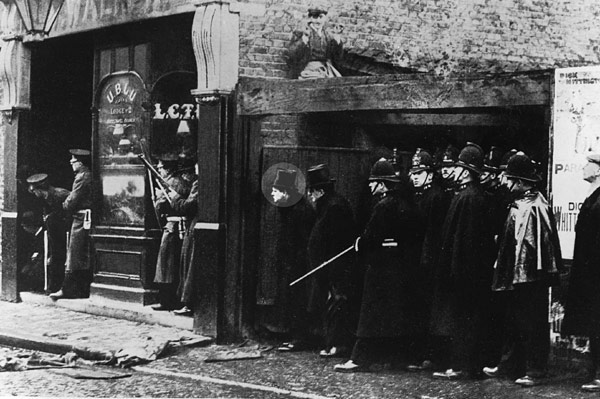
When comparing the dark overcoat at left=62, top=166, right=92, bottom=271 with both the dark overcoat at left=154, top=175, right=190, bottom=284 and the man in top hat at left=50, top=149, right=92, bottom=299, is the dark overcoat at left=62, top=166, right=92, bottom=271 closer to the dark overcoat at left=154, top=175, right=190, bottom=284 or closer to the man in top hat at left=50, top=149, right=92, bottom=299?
the man in top hat at left=50, top=149, right=92, bottom=299

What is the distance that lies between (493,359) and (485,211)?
1207 mm

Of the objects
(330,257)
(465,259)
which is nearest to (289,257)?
(330,257)

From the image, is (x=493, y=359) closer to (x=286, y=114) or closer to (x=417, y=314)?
(x=417, y=314)

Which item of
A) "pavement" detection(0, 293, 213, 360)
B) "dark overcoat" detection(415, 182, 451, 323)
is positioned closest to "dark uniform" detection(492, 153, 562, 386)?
"dark overcoat" detection(415, 182, 451, 323)

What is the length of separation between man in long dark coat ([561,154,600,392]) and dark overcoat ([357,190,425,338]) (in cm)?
144

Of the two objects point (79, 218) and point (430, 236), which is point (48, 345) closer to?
point (79, 218)

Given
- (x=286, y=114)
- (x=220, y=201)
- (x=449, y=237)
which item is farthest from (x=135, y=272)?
(x=449, y=237)

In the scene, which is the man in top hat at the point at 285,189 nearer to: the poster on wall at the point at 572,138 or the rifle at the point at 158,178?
the rifle at the point at 158,178

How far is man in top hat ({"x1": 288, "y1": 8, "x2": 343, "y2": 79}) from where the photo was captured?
35.2 ft

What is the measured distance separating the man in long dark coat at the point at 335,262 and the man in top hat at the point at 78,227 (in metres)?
4.03

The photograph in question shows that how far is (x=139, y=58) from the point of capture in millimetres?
11836

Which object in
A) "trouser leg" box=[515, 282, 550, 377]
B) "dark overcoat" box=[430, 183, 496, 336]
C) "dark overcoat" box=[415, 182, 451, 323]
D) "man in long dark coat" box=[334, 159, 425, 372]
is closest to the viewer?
"trouser leg" box=[515, 282, 550, 377]

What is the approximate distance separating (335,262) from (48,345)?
9.67 ft

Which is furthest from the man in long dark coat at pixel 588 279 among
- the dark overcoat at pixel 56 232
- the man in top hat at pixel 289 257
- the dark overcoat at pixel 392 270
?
the dark overcoat at pixel 56 232
